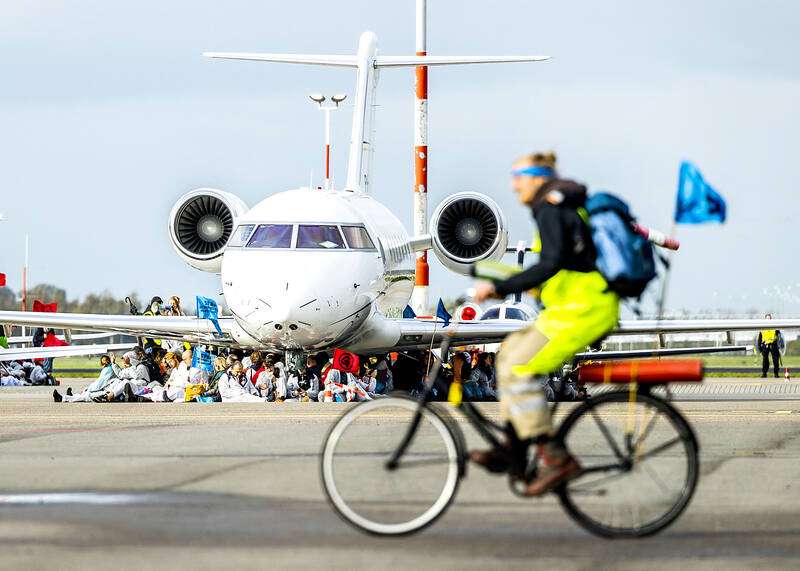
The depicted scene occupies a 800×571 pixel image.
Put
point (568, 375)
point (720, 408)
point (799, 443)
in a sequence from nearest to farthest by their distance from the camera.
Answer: point (799, 443) < point (720, 408) < point (568, 375)

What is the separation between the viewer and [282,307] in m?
21.2

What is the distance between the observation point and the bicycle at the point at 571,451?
7.00m

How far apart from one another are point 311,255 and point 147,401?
3.86 metres

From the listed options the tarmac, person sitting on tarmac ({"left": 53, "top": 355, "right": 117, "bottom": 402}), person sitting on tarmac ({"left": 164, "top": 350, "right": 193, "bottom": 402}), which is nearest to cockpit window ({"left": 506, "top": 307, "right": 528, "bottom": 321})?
person sitting on tarmac ({"left": 164, "top": 350, "right": 193, "bottom": 402})

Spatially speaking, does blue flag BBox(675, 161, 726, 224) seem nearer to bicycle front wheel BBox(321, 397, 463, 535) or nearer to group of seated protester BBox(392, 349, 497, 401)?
bicycle front wheel BBox(321, 397, 463, 535)

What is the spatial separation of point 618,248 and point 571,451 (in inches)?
38.9

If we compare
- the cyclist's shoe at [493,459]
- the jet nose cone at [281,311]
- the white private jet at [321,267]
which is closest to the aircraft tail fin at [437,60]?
the white private jet at [321,267]

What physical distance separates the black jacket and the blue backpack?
68 millimetres

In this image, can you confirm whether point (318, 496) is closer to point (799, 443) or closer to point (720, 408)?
point (799, 443)

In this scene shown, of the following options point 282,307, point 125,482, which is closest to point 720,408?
point 282,307

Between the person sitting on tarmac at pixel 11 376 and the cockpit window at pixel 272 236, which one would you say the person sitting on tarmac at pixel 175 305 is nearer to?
the cockpit window at pixel 272 236

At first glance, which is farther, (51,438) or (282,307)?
(282,307)

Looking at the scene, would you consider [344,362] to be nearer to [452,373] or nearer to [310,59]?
[452,373]

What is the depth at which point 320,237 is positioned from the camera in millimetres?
22875
